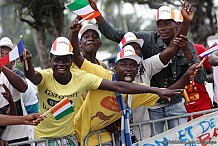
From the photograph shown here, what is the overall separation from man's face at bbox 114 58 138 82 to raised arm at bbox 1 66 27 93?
105 centimetres

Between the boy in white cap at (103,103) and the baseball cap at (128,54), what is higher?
the baseball cap at (128,54)

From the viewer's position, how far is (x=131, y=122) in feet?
20.1

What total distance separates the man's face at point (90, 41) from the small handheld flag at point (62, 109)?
1.20m

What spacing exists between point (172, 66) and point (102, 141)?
126 cm

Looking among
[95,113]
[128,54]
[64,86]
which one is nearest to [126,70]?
[128,54]

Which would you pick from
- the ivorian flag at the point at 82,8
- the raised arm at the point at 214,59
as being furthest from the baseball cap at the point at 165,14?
the ivorian flag at the point at 82,8

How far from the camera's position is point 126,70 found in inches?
231

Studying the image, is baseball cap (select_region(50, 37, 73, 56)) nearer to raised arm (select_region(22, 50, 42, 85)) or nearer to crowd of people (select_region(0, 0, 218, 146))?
crowd of people (select_region(0, 0, 218, 146))

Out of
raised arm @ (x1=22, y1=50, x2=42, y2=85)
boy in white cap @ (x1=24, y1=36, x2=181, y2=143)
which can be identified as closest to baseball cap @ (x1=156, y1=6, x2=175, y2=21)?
boy in white cap @ (x1=24, y1=36, x2=181, y2=143)

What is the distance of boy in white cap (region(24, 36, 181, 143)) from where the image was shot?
565 centimetres

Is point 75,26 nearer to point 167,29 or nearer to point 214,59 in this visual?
point 167,29

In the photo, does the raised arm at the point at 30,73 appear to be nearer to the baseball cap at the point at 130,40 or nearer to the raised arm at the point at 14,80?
the raised arm at the point at 14,80

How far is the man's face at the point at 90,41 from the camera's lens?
646 cm

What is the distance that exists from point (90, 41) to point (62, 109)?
137cm
